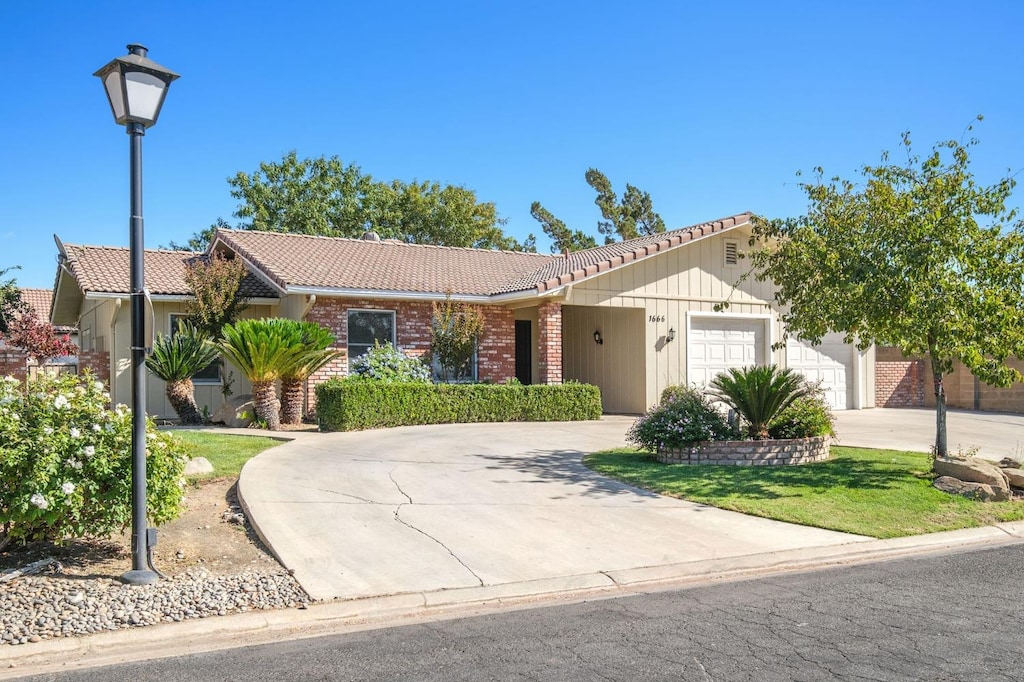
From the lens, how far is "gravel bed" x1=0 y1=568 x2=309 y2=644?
5242 mm

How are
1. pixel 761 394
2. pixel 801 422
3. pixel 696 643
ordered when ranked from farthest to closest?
pixel 801 422 → pixel 761 394 → pixel 696 643

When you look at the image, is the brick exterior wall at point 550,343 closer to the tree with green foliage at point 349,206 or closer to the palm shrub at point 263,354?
the palm shrub at point 263,354

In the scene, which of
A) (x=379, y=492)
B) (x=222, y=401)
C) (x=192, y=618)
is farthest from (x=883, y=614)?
(x=222, y=401)

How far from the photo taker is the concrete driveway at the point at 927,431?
13.6 m

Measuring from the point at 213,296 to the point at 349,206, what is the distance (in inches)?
773

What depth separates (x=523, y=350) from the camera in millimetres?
21500

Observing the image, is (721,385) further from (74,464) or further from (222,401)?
(222,401)

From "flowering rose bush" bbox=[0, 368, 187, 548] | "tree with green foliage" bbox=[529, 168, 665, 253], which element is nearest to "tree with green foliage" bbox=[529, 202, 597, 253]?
"tree with green foliage" bbox=[529, 168, 665, 253]

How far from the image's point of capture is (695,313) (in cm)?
1923

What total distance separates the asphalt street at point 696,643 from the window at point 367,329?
488 inches

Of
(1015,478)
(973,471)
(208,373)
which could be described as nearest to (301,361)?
(208,373)

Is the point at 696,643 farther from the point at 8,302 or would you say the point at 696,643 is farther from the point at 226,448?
the point at 8,302

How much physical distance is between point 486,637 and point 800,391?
793 cm

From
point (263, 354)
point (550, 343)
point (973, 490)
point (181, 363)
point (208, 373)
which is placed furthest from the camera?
point (208, 373)
